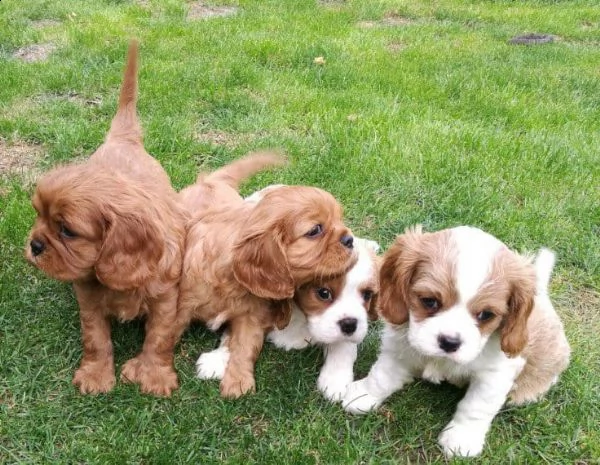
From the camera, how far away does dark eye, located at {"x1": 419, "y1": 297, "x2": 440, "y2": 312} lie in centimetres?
264

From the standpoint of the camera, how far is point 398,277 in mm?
2797

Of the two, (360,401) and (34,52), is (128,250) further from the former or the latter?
(34,52)

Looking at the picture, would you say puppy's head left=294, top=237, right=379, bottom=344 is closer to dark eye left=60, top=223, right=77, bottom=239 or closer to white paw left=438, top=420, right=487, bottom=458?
white paw left=438, top=420, right=487, bottom=458

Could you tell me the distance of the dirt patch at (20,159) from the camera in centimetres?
492

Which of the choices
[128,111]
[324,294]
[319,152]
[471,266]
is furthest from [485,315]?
[319,152]

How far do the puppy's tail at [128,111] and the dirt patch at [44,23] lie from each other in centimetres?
470

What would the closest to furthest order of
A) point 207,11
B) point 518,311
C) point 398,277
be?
1. point 518,311
2. point 398,277
3. point 207,11

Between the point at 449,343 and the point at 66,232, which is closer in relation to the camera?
the point at 449,343

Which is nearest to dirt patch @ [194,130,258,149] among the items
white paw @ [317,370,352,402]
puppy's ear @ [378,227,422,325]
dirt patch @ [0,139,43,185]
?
dirt patch @ [0,139,43,185]

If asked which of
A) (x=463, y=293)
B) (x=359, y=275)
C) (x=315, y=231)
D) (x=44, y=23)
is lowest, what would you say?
(x=44, y=23)

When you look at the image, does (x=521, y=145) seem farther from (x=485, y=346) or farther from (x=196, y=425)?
(x=196, y=425)

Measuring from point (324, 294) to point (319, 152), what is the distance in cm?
231

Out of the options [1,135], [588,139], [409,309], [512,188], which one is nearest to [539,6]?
[588,139]

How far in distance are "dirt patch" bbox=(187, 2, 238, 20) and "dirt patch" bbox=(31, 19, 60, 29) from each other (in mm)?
1848
